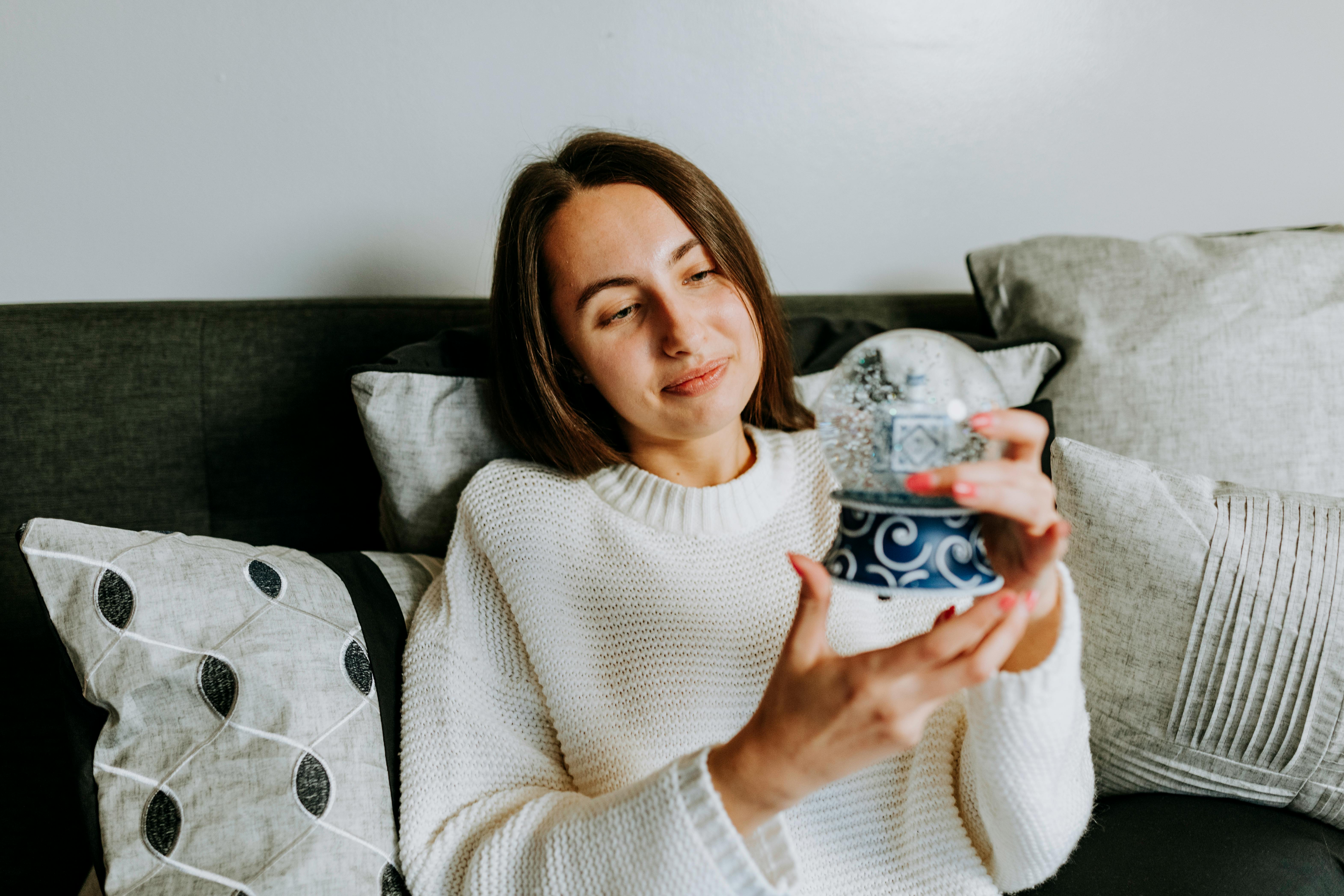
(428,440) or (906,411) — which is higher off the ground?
(906,411)

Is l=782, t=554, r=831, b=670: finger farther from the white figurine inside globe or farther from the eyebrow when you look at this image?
the eyebrow

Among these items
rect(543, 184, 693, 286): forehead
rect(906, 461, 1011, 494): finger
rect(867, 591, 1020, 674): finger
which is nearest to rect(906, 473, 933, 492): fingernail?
rect(906, 461, 1011, 494): finger

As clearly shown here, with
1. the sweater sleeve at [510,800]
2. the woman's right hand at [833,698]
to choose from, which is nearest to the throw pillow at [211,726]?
the sweater sleeve at [510,800]

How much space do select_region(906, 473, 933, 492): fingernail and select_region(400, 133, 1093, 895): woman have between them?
0.10 metres

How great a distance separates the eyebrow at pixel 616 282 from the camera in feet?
3.34

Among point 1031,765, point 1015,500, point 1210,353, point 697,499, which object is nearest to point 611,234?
point 697,499

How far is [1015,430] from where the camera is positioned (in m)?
0.66

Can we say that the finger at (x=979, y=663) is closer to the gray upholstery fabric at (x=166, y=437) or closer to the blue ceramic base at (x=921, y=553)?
the blue ceramic base at (x=921, y=553)

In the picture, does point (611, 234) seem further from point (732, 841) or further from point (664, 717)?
point (732, 841)

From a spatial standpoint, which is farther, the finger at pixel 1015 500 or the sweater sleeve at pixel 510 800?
the sweater sleeve at pixel 510 800

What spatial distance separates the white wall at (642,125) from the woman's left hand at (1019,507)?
102 cm

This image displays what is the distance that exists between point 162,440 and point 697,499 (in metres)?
0.77

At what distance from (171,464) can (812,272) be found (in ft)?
3.64

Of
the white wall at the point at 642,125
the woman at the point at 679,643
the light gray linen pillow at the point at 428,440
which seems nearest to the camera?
the woman at the point at 679,643
